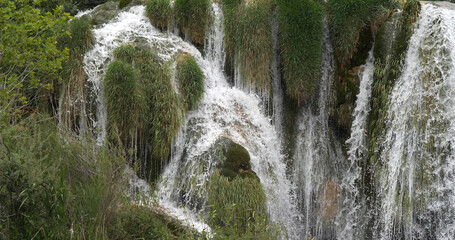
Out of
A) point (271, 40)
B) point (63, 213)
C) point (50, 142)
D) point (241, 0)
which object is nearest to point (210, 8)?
point (241, 0)

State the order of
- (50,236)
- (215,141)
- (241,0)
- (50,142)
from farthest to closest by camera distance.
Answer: (241,0), (215,141), (50,142), (50,236)

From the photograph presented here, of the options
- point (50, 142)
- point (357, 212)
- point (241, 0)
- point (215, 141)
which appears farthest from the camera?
point (241, 0)

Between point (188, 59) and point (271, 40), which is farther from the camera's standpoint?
point (271, 40)

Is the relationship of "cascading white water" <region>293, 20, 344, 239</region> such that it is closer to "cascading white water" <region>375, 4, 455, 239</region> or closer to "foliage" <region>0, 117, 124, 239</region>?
"cascading white water" <region>375, 4, 455, 239</region>

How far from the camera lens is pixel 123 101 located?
1009 cm

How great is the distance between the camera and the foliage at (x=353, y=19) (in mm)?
11422

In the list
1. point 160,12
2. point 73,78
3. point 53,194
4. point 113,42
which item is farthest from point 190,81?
point 53,194

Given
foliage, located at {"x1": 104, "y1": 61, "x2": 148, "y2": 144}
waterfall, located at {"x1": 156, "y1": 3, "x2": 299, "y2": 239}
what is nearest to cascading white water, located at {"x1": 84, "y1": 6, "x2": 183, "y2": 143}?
foliage, located at {"x1": 104, "y1": 61, "x2": 148, "y2": 144}

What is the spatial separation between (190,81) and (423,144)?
17.2ft

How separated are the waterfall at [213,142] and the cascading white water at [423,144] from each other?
228 centimetres

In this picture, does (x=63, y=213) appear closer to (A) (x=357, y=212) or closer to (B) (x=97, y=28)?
(A) (x=357, y=212)

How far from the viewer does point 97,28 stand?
1266 centimetres

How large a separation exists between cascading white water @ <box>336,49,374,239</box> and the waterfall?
117cm

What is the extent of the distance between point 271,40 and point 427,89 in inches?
156
